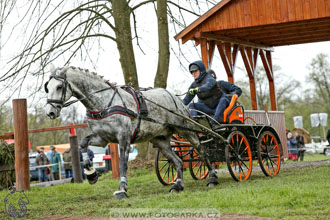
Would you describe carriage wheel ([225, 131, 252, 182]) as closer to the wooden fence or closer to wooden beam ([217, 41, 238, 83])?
the wooden fence

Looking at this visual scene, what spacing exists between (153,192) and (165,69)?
6.30 metres

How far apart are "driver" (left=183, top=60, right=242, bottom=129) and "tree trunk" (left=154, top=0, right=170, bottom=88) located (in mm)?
4469

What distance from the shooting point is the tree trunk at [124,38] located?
14281mm

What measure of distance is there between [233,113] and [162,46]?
559cm

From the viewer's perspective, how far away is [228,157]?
904cm

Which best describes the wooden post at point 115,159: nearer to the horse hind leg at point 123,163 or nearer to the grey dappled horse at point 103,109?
the grey dappled horse at point 103,109

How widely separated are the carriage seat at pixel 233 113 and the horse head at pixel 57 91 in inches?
130

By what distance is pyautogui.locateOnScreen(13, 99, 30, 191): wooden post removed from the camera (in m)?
10.4

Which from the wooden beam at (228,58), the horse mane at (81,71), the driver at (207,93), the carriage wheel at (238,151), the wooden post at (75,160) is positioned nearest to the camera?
the horse mane at (81,71)

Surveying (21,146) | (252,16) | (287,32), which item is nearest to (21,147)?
(21,146)

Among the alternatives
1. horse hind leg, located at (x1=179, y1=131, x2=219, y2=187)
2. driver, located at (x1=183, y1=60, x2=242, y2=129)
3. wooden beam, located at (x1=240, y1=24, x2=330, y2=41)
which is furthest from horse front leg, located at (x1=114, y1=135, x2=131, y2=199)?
wooden beam, located at (x1=240, y1=24, x2=330, y2=41)

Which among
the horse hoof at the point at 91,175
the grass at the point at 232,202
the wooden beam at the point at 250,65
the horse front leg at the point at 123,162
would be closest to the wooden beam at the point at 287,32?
the wooden beam at the point at 250,65

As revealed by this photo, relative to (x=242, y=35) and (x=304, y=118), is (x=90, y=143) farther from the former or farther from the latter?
(x=304, y=118)

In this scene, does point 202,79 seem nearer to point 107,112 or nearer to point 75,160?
point 107,112
